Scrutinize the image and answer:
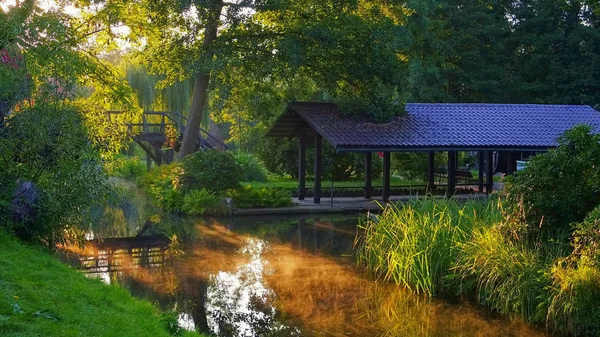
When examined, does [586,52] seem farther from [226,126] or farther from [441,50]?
[226,126]

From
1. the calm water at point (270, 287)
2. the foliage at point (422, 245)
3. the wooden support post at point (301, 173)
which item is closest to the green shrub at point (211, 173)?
the wooden support post at point (301, 173)

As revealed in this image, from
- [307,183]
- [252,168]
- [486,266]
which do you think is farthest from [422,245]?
[252,168]

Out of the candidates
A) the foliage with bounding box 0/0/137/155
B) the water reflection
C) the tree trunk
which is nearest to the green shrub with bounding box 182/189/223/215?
the water reflection

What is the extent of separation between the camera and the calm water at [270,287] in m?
8.52

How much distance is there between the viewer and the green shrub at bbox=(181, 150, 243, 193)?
790 inches

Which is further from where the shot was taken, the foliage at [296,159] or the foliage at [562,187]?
the foliage at [296,159]

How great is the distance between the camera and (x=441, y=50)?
32.8 m

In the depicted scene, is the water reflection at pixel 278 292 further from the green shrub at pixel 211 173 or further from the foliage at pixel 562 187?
the green shrub at pixel 211 173

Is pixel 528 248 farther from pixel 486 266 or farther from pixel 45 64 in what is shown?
pixel 45 64

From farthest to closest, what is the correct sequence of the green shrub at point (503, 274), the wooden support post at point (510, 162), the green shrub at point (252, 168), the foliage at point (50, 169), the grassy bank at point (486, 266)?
the green shrub at point (252, 168) → the wooden support post at point (510, 162) → the foliage at point (50, 169) → the green shrub at point (503, 274) → the grassy bank at point (486, 266)

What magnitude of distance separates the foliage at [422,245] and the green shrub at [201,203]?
8.57m

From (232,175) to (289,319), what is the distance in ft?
38.7

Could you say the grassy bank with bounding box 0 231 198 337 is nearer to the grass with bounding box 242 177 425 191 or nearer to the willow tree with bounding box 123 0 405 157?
the willow tree with bounding box 123 0 405 157

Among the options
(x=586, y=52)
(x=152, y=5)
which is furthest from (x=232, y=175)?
(x=586, y=52)
